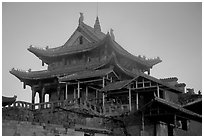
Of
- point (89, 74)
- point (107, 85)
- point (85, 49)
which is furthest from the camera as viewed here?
point (85, 49)

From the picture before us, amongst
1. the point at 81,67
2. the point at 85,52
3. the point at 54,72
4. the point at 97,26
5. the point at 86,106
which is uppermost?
the point at 97,26

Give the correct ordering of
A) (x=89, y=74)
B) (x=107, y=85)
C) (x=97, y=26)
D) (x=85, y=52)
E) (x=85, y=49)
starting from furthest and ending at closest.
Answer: (x=97, y=26) < (x=85, y=52) < (x=85, y=49) < (x=89, y=74) < (x=107, y=85)

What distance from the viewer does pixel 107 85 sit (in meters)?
28.8

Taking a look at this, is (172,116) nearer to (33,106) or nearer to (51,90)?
(33,106)

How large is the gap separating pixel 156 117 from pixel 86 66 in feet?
42.9

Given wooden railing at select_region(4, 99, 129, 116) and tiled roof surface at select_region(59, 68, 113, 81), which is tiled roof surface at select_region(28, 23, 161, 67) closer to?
tiled roof surface at select_region(59, 68, 113, 81)

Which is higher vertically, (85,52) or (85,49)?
(85,49)

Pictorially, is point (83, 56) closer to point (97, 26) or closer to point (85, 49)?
point (85, 49)

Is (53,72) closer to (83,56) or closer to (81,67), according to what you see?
(81,67)

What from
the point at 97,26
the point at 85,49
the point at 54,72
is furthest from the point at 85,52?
the point at 97,26

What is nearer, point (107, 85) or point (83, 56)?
point (107, 85)

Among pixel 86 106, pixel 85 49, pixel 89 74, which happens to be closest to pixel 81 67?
pixel 85 49

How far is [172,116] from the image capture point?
872 inches

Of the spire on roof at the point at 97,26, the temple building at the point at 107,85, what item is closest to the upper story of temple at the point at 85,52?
the temple building at the point at 107,85
